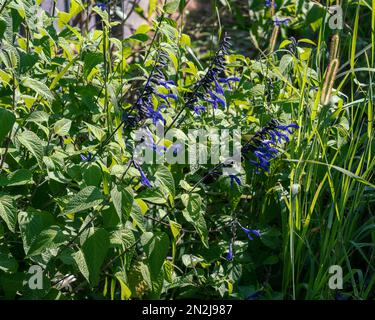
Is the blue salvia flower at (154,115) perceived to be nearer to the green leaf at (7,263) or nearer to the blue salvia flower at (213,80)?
the blue salvia flower at (213,80)

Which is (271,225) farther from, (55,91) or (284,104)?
(55,91)

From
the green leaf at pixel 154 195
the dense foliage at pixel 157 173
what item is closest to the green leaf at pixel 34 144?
the dense foliage at pixel 157 173

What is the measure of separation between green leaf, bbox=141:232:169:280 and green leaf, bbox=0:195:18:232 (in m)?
0.42

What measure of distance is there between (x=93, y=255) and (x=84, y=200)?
172 mm

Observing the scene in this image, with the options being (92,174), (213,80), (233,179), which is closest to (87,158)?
(92,174)

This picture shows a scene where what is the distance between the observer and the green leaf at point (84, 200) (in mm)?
2055

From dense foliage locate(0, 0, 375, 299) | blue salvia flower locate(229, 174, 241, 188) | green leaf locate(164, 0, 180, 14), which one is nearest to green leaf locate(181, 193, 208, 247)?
dense foliage locate(0, 0, 375, 299)

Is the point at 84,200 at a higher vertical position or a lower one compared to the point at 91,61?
lower

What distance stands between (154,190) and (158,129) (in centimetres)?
26

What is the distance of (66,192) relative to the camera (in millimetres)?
2420

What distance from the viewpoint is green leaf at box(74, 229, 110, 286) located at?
211cm

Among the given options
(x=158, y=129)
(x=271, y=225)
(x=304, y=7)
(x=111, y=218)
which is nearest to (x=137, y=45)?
(x=304, y=7)

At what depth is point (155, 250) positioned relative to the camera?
2.28 metres

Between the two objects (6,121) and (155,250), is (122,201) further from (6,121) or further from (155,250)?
(6,121)
